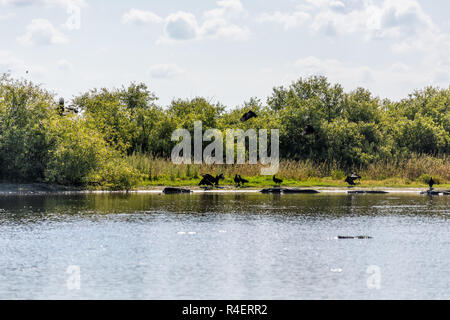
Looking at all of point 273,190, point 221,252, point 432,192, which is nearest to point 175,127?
point 273,190

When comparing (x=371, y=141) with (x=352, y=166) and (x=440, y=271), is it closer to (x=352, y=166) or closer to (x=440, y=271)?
(x=352, y=166)

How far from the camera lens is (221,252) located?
1592cm

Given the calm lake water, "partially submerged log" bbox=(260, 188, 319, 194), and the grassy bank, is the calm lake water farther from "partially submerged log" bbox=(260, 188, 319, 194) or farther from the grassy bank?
the grassy bank

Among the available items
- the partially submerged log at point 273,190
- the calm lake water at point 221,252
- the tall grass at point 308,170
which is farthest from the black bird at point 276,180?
the calm lake water at point 221,252

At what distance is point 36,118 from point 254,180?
14.2m

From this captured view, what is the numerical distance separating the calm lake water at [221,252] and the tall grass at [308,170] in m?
16.7

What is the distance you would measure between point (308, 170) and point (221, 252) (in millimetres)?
32104

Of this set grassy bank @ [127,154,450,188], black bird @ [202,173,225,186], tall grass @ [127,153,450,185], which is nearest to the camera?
black bird @ [202,173,225,186]

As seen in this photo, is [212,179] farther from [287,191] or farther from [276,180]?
[287,191]

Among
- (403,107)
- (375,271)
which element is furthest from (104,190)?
(403,107)

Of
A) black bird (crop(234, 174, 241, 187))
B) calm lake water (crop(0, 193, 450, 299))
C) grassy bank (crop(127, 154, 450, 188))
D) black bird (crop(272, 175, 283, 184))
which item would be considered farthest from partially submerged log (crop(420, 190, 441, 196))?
calm lake water (crop(0, 193, 450, 299))

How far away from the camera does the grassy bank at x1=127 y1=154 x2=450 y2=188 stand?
144 ft

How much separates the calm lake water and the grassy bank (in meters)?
16.0

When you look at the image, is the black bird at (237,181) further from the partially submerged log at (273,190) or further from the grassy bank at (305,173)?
the partially submerged log at (273,190)
